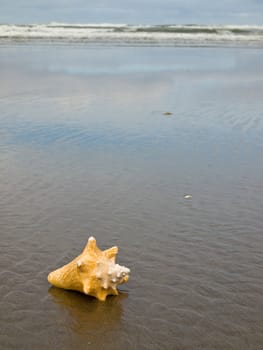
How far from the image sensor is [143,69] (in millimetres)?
23234

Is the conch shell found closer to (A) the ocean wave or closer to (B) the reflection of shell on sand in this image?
(B) the reflection of shell on sand

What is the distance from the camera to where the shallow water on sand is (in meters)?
4.18

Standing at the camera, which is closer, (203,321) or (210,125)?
(203,321)

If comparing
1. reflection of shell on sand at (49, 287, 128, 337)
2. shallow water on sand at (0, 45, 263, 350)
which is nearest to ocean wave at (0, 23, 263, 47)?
shallow water on sand at (0, 45, 263, 350)

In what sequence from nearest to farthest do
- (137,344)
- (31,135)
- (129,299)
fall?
1. (137,344)
2. (129,299)
3. (31,135)

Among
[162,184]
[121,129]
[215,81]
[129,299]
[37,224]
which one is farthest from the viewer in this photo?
[215,81]

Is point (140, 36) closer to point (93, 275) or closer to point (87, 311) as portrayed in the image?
point (93, 275)

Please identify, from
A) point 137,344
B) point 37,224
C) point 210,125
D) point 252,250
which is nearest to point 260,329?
point 137,344

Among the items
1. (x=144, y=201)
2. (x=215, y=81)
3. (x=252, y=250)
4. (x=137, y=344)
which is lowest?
(x=137, y=344)

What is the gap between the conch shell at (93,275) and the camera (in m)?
4.47

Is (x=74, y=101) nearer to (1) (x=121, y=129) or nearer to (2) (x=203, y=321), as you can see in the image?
(1) (x=121, y=129)

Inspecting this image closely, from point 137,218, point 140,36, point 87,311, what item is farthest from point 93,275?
point 140,36

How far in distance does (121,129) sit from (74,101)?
4208 mm

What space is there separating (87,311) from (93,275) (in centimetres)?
31
